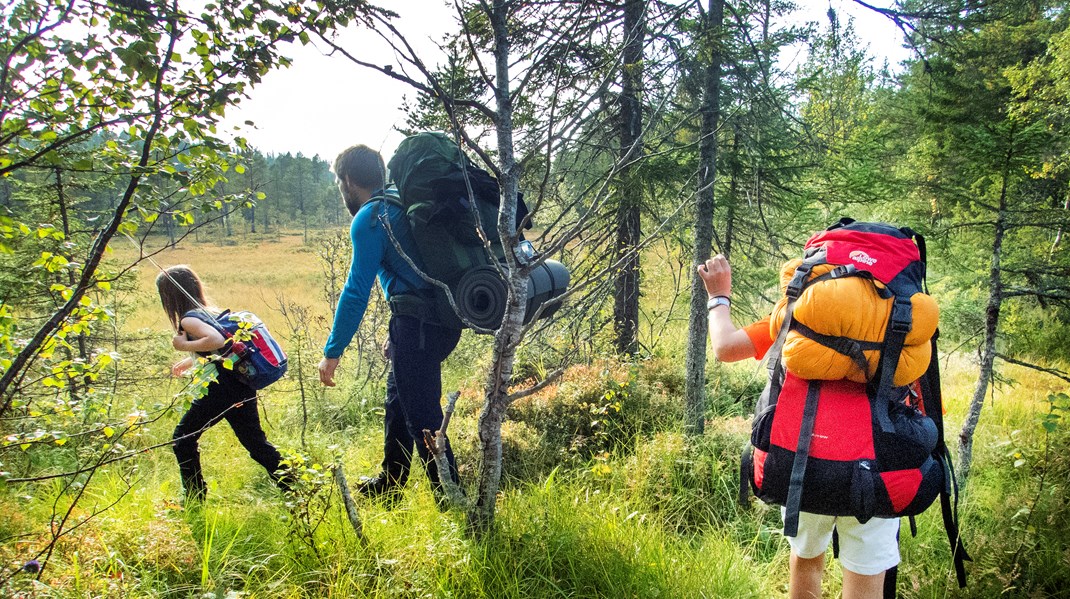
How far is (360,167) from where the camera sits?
3.01m

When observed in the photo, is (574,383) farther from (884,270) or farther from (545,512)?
(884,270)

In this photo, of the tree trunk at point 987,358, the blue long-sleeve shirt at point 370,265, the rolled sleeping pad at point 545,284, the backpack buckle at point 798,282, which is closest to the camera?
the backpack buckle at point 798,282

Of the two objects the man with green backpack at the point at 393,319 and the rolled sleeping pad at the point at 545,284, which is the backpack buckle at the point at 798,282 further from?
the man with green backpack at the point at 393,319

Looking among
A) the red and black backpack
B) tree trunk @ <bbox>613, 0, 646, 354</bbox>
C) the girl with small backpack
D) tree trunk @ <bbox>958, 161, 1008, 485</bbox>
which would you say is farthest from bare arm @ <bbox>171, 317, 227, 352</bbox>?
tree trunk @ <bbox>958, 161, 1008, 485</bbox>

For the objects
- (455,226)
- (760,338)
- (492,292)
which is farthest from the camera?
(455,226)

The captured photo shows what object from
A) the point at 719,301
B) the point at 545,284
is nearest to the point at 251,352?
the point at 545,284

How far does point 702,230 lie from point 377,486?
3.07 m

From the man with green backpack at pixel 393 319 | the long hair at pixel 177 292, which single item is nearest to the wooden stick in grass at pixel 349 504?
the man with green backpack at pixel 393 319

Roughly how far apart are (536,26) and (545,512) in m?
2.48

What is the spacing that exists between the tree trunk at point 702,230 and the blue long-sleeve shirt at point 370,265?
2.32 m

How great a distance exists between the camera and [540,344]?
18.1 feet

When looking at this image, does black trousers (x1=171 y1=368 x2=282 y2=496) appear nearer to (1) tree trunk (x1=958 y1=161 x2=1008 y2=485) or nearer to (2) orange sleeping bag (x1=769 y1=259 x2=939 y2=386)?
(2) orange sleeping bag (x1=769 y1=259 x2=939 y2=386)

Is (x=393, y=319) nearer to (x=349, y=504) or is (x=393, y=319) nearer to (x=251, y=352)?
(x=251, y=352)

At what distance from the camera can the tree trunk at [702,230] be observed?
12.9 ft
